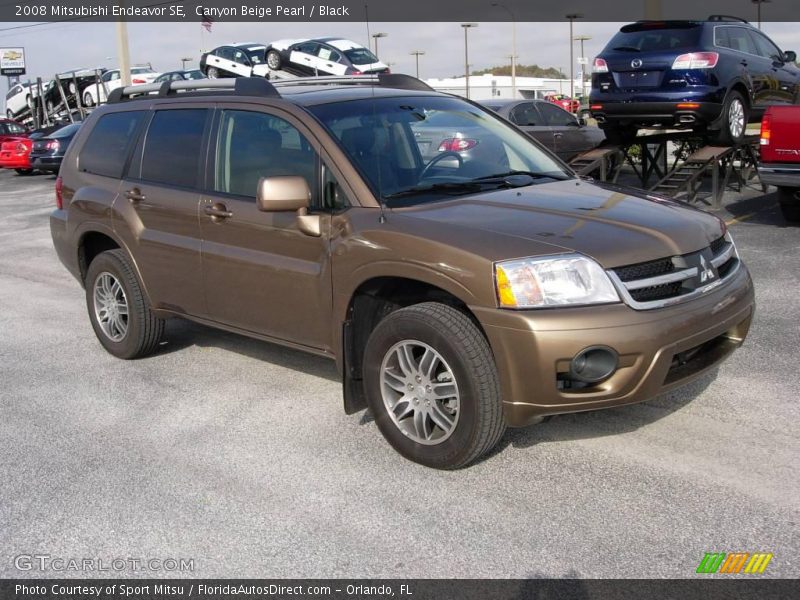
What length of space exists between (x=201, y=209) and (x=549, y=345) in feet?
8.38

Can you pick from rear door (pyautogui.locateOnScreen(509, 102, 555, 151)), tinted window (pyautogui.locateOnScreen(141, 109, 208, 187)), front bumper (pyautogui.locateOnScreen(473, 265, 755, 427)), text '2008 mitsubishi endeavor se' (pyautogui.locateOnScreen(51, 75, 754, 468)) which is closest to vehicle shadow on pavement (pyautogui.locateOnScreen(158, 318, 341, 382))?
text '2008 mitsubishi endeavor se' (pyautogui.locateOnScreen(51, 75, 754, 468))

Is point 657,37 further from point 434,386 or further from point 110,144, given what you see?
point 434,386

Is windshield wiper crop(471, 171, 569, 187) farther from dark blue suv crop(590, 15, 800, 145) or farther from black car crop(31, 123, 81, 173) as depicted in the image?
black car crop(31, 123, 81, 173)

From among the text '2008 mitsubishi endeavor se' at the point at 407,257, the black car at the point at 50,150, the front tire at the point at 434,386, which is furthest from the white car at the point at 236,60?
the front tire at the point at 434,386

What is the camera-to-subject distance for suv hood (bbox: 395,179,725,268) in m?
3.93

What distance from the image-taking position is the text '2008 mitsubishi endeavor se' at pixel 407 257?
3.81 m

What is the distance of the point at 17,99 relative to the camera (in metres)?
41.9

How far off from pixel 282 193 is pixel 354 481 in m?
1.47

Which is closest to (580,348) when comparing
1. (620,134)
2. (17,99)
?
(620,134)

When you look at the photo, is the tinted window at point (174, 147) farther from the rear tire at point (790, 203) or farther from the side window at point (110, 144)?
the rear tire at point (790, 203)

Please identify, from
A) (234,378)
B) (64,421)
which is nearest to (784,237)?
(234,378)

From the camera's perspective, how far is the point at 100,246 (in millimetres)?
6629

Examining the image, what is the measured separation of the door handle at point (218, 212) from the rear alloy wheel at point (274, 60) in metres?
24.6

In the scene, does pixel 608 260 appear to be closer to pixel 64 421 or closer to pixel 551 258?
pixel 551 258
